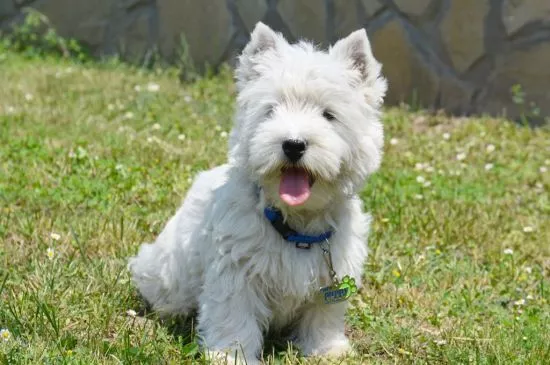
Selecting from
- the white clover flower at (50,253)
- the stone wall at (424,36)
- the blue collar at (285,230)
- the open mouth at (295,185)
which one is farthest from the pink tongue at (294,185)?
the stone wall at (424,36)

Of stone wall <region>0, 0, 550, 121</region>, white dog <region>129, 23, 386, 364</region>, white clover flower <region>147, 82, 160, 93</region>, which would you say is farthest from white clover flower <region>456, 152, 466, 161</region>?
white dog <region>129, 23, 386, 364</region>

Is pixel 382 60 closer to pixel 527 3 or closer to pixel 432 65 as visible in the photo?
pixel 432 65

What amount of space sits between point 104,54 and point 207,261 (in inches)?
253

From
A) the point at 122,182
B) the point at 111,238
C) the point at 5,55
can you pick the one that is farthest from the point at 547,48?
the point at 5,55

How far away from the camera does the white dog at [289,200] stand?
3.84 meters

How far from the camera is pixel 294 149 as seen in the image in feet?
12.3

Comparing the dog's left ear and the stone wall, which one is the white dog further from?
the stone wall

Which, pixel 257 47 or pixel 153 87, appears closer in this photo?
pixel 257 47

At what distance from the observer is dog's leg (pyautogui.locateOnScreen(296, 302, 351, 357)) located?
13.7 ft

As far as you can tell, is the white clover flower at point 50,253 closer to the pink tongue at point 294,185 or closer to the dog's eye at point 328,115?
the pink tongue at point 294,185

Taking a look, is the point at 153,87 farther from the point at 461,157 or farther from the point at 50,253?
the point at 50,253

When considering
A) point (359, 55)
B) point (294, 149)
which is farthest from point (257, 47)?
point (294, 149)

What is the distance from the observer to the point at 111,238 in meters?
5.13

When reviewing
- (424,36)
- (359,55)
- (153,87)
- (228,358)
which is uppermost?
(359,55)
